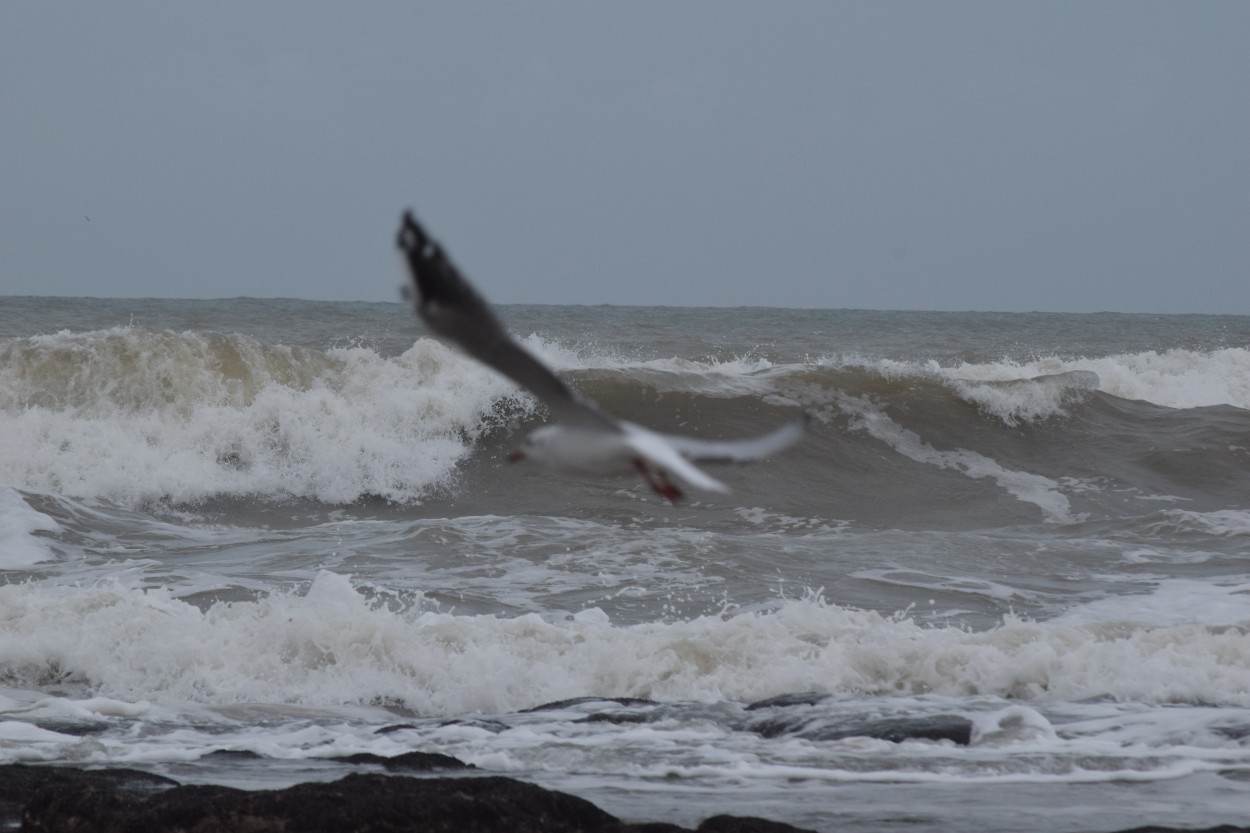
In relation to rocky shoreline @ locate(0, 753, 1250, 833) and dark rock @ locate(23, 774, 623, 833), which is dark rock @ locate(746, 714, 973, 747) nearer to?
rocky shoreline @ locate(0, 753, 1250, 833)

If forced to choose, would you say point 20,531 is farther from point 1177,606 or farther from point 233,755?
point 1177,606

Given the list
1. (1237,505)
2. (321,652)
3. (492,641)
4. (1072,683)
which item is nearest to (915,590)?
(1072,683)

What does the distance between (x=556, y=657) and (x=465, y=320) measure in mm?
5728

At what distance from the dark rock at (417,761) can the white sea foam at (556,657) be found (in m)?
1.75

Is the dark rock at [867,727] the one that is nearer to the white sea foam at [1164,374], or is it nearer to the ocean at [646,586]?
the ocean at [646,586]

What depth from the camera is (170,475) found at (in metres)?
14.4

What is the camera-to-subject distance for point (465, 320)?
2389mm

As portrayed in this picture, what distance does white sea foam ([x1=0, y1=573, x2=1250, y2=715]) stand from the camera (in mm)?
7438

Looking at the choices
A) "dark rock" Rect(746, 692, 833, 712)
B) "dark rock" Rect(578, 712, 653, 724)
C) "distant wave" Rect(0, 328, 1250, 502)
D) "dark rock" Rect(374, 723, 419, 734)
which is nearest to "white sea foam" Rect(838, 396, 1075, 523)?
"distant wave" Rect(0, 328, 1250, 502)

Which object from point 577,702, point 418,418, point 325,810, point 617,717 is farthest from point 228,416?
point 325,810

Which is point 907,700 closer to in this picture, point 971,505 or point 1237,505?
point 971,505

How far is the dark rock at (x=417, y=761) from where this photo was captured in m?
5.41

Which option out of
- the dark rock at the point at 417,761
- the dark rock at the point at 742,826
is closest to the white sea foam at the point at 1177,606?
the dark rock at the point at 417,761

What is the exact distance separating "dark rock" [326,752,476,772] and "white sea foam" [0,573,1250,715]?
1.75 m
